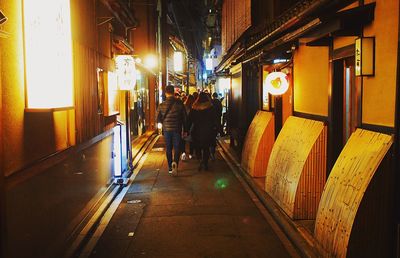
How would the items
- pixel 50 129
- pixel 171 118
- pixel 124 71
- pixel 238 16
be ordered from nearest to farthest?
pixel 50 129, pixel 124 71, pixel 171 118, pixel 238 16

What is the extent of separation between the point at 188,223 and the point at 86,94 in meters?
3.90

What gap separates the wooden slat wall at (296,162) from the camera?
946cm

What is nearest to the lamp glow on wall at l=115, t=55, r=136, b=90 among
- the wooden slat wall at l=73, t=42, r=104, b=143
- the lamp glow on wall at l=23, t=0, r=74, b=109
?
the wooden slat wall at l=73, t=42, r=104, b=143

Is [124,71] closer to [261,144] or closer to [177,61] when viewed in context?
[261,144]

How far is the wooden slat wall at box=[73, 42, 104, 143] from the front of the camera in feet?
31.2

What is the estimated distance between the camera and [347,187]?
22.6ft

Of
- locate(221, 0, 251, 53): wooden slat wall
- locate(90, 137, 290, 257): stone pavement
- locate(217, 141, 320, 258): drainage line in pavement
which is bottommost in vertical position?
locate(90, 137, 290, 257): stone pavement

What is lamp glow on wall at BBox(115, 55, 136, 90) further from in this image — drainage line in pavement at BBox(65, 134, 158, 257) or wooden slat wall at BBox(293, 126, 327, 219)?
wooden slat wall at BBox(293, 126, 327, 219)

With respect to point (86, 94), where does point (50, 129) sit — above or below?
below

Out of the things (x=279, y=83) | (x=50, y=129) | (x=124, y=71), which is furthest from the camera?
(x=124, y=71)

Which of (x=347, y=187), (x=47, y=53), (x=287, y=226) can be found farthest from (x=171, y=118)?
(x=347, y=187)

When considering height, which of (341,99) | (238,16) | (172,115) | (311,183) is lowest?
(311,183)

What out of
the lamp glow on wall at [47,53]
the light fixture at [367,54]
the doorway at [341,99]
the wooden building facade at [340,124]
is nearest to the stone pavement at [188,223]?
the wooden building facade at [340,124]

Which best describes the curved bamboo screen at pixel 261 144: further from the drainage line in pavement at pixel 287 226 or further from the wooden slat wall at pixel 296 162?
the wooden slat wall at pixel 296 162
